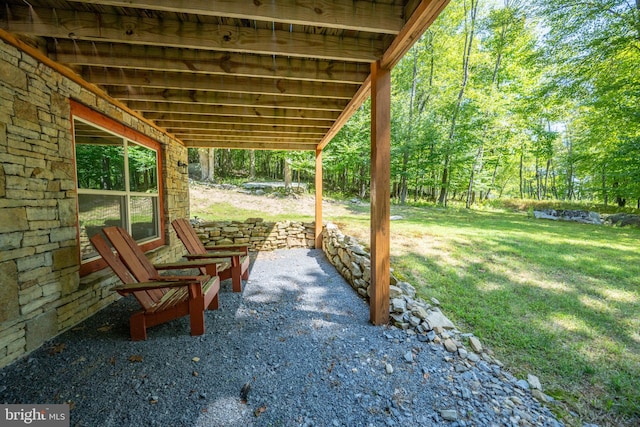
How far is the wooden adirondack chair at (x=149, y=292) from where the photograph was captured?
2.03 metres

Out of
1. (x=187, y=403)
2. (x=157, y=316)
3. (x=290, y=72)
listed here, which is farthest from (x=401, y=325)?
(x=290, y=72)

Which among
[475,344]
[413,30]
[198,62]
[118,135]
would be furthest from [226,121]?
[475,344]

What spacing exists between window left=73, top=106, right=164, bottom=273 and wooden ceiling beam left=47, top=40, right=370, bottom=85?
0.65 m

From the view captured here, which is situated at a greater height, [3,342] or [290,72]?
[290,72]

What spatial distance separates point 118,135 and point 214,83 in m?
1.62

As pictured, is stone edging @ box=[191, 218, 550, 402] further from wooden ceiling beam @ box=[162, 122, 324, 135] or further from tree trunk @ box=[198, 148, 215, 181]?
tree trunk @ box=[198, 148, 215, 181]

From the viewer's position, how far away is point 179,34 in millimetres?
1889

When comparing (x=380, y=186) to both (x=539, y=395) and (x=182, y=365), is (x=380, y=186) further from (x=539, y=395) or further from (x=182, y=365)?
(x=182, y=365)

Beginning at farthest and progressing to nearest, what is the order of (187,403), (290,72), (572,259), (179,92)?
(572,259)
(179,92)
(290,72)
(187,403)

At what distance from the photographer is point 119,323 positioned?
93.1 inches

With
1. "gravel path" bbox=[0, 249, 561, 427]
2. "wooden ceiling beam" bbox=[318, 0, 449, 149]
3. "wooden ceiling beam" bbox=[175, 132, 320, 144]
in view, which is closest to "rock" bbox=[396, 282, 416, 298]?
"gravel path" bbox=[0, 249, 561, 427]

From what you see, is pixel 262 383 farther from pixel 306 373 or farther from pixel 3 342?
pixel 3 342

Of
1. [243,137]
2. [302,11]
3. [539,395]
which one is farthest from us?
[243,137]

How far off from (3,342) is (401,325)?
3105mm
